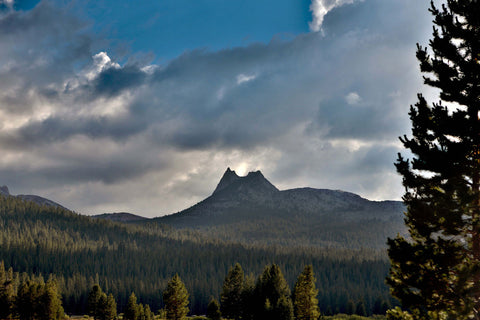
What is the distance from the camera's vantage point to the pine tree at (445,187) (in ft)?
65.6

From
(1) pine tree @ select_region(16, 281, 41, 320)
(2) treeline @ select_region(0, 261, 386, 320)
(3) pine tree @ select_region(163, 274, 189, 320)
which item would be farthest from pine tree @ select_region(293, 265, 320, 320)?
(1) pine tree @ select_region(16, 281, 41, 320)

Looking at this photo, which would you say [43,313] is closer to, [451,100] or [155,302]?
[155,302]

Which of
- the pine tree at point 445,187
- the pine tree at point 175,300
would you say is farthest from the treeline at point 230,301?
the pine tree at point 445,187

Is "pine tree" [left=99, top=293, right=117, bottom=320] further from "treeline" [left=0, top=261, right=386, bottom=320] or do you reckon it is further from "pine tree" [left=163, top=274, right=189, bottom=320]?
"pine tree" [left=163, top=274, right=189, bottom=320]

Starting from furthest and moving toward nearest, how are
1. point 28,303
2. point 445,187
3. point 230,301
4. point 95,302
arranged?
point 95,302 → point 230,301 → point 28,303 → point 445,187

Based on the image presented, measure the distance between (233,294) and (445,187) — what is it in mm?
75712

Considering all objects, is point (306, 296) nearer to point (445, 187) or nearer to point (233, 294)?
point (233, 294)

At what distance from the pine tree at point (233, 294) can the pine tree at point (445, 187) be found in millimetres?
71185

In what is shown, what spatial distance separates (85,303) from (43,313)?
66129 mm

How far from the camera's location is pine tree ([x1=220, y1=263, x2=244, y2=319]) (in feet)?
294

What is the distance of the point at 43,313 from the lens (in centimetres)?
8462

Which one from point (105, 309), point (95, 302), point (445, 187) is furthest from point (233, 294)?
point (445, 187)

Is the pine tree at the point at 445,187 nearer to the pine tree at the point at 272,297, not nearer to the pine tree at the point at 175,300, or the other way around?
the pine tree at the point at 272,297

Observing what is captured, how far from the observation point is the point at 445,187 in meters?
21.1
